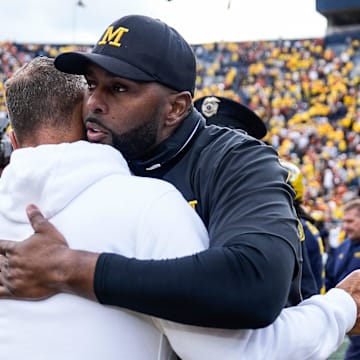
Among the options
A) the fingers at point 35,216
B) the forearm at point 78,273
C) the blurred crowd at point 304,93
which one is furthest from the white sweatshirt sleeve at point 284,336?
the blurred crowd at point 304,93

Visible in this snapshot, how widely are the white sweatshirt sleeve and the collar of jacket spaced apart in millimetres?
431

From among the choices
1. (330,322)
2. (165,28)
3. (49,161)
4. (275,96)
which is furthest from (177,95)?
(275,96)

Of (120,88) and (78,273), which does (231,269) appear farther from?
(120,88)

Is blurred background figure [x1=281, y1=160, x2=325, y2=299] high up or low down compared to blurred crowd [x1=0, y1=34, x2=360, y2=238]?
up

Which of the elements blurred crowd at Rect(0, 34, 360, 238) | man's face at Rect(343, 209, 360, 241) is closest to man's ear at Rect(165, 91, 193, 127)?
man's face at Rect(343, 209, 360, 241)

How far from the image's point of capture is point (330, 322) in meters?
1.50

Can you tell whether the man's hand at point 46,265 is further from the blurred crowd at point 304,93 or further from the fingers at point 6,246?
the blurred crowd at point 304,93

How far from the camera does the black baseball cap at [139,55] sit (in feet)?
5.11

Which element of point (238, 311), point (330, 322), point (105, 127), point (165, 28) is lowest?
point (330, 322)

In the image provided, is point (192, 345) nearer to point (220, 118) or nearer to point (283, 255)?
point (283, 255)

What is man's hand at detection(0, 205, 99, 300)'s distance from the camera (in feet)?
4.42

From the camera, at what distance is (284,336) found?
55.5 inches

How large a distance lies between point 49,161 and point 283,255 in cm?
50

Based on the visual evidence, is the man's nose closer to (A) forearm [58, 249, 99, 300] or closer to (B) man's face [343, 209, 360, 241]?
(A) forearm [58, 249, 99, 300]
